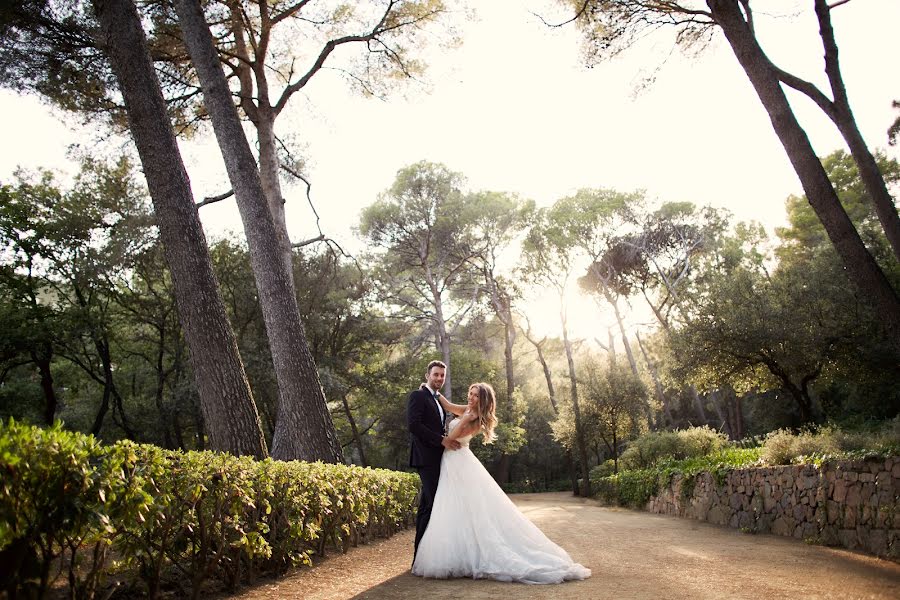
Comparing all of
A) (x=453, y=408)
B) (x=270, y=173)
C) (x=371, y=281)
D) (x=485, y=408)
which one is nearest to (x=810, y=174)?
(x=485, y=408)

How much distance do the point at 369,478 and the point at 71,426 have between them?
17114 millimetres

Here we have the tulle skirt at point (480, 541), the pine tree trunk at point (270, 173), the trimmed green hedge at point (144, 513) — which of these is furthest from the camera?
the pine tree trunk at point (270, 173)

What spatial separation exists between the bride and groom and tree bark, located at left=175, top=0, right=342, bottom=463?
2.82 meters

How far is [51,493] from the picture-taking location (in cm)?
239

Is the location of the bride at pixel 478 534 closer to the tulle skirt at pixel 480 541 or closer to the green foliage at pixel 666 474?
the tulle skirt at pixel 480 541

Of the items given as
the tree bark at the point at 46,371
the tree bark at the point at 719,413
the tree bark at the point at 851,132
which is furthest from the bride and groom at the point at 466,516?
the tree bark at the point at 719,413

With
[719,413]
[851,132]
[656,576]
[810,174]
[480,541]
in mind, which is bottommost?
[719,413]

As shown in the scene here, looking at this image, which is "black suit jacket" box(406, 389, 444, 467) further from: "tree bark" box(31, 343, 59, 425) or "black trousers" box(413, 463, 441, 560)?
"tree bark" box(31, 343, 59, 425)

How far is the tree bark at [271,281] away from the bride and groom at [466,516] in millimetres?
2816

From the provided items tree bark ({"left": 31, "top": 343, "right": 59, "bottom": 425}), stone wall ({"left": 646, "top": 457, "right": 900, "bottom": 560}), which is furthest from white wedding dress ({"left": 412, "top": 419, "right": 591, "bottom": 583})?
tree bark ({"left": 31, "top": 343, "right": 59, "bottom": 425})

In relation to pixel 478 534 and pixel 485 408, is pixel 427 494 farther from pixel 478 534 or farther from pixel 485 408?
pixel 485 408

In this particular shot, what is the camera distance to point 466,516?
473 centimetres

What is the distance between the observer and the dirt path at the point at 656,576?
3.76 meters

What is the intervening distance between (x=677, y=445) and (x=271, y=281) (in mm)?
13817
